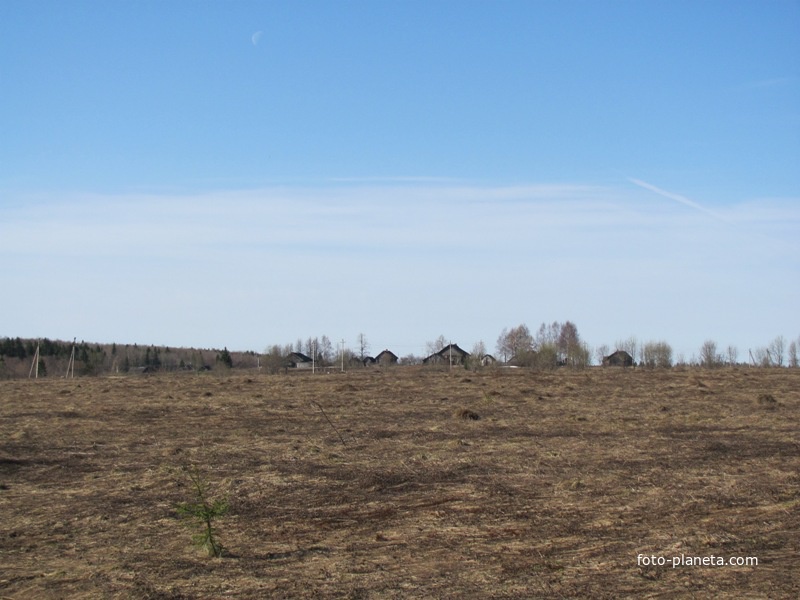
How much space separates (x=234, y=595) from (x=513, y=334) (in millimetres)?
88045

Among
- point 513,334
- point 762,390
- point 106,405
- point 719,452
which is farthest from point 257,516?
point 513,334

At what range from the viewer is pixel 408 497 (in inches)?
428

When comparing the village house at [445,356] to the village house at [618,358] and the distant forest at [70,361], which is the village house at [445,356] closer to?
the village house at [618,358]

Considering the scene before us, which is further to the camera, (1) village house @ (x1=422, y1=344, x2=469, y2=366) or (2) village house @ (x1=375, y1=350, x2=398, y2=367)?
(2) village house @ (x1=375, y1=350, x2=398, y2=367)

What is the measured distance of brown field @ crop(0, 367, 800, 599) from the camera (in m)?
7.25

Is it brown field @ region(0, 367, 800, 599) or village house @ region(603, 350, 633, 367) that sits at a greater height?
village house @ region(603, 350, 633, 367)

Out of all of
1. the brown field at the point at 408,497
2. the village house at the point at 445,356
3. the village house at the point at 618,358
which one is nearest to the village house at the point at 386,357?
the village house at the point at 445,356

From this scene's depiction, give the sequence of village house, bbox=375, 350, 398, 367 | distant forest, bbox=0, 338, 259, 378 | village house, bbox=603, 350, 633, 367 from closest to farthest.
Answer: distant forest, bbox=0, 338, 259, 378
village house, bbox=603, 350, 633, 367
village house, bbox=375, 350, 398, 367

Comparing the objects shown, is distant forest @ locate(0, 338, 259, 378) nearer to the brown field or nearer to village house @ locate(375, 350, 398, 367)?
village house @ locate(375, 350, 398, 367)

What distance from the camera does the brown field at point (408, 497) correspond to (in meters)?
7.25

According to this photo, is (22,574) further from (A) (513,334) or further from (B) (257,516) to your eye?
(A) (513,334)

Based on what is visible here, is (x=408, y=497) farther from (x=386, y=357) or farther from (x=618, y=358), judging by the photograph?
(x=386, y=357)

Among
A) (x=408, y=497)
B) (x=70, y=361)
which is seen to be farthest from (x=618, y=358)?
(x=408, y=497)

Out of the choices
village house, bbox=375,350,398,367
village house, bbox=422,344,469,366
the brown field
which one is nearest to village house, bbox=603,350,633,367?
village house, bbox=422,344,469,366
